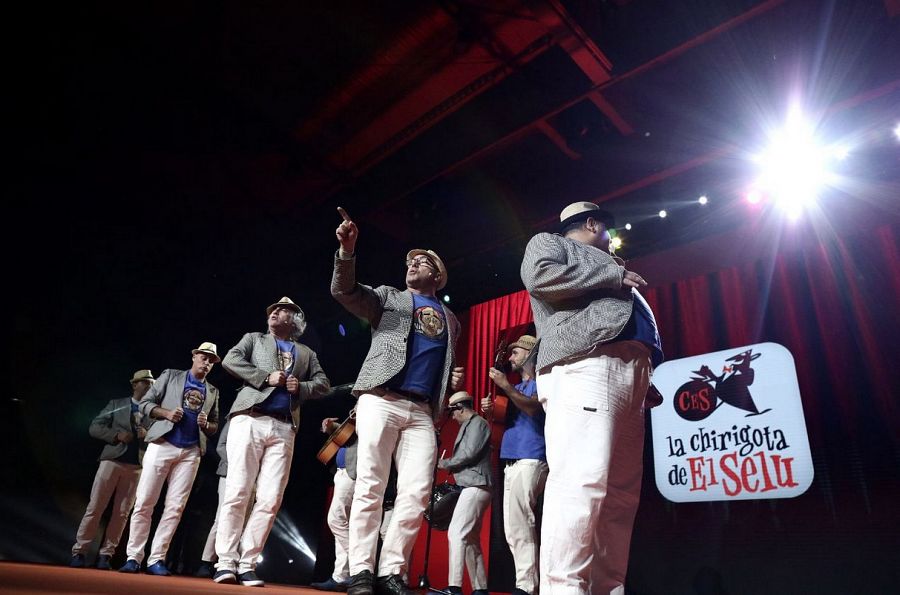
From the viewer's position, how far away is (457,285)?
25.6ft

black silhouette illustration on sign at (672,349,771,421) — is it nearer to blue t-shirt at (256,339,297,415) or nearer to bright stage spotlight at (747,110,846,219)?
bright stage spotlight at (747,110,846,219)

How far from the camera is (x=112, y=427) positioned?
589 centimetres

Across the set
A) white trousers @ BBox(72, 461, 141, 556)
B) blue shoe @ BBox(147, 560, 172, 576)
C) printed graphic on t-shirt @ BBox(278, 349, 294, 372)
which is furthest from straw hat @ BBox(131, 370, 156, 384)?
printed graphic on t-shirt @ BBox(278, 349, 294, 372)

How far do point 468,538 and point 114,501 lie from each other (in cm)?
361

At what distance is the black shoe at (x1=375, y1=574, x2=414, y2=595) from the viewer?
2.45 m

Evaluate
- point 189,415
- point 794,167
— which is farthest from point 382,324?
point 794,167

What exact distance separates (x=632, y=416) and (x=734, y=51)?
4.10 metres

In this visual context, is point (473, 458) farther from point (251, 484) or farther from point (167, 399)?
point (167, 399)

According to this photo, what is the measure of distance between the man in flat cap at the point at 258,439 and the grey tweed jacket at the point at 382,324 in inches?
39.4

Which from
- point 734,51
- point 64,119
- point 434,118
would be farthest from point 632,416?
point 64,119

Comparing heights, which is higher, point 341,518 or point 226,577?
point 341,518

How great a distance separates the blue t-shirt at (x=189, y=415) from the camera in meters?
4.57

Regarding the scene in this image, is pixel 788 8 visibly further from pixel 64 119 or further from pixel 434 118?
Answer: pixel 64 119

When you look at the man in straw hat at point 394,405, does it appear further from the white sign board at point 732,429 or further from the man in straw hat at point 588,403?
the white sign board at point 732,429
